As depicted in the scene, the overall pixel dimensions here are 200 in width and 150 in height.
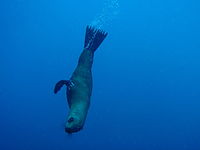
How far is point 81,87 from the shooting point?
7.14 metres

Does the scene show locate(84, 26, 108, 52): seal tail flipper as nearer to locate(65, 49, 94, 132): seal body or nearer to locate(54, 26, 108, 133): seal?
locate(54, 26, 108, 133): seal

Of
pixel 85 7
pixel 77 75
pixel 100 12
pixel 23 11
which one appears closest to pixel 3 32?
pixel 23 11

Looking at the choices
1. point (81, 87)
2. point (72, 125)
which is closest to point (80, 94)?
point (81, 87)

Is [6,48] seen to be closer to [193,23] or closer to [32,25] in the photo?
[32,25]

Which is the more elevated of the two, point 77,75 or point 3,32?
point 3,32

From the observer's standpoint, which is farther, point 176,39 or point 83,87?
point 176,39

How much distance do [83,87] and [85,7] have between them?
126 ft

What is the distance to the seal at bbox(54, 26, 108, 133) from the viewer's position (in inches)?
227

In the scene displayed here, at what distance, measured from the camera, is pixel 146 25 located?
44.8 meters

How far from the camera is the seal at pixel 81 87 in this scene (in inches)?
227

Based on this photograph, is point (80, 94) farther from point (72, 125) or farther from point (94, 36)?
point (94, 36)

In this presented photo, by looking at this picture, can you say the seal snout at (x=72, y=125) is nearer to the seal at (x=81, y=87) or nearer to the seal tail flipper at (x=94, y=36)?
the seal at (x=81, y=87)

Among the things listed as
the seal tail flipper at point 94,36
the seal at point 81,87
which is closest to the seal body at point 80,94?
the seal at point 81,87

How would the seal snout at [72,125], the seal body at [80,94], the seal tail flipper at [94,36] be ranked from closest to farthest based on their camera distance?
the seal snout at [72,125]
the seal body at [80,94]
the seal tail flipper at [94,36]
